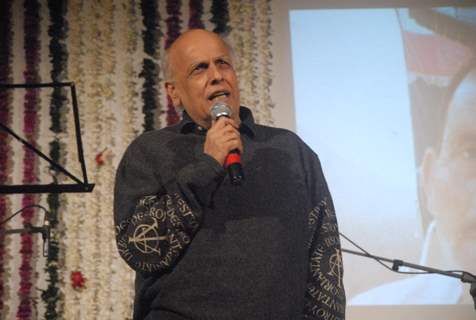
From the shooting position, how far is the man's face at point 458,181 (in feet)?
7.93

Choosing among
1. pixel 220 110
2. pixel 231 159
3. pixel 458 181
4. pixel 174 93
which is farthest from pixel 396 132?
pixel 231 159

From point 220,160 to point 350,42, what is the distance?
6.28ft

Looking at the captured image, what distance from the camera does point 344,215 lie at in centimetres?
251

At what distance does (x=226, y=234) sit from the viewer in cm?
112

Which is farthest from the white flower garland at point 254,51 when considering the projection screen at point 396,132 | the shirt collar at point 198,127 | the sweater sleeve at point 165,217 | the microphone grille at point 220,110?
the sweater sleeve at point 165,217

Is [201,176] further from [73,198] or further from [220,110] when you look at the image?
[73,198]

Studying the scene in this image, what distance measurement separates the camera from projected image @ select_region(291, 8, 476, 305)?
243cm

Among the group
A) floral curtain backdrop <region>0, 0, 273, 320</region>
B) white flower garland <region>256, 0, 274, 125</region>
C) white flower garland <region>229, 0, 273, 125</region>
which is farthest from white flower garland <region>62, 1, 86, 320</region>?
white flower garland <region>256, 0, 274, 125</region>

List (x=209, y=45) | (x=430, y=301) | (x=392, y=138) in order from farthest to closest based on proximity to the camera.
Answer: (x=392, y=138) < (x=430, y=301) < (x=209, y=45)

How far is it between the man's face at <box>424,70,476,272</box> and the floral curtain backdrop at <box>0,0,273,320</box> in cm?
93

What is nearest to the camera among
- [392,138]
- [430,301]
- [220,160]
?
[220,160]

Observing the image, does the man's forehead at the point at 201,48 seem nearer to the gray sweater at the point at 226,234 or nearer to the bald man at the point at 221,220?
the bald man at the point at 221,220

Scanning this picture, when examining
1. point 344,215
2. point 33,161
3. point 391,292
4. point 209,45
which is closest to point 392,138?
point 344,215

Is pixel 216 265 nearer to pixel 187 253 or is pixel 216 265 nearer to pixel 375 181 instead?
pixel 187 253
